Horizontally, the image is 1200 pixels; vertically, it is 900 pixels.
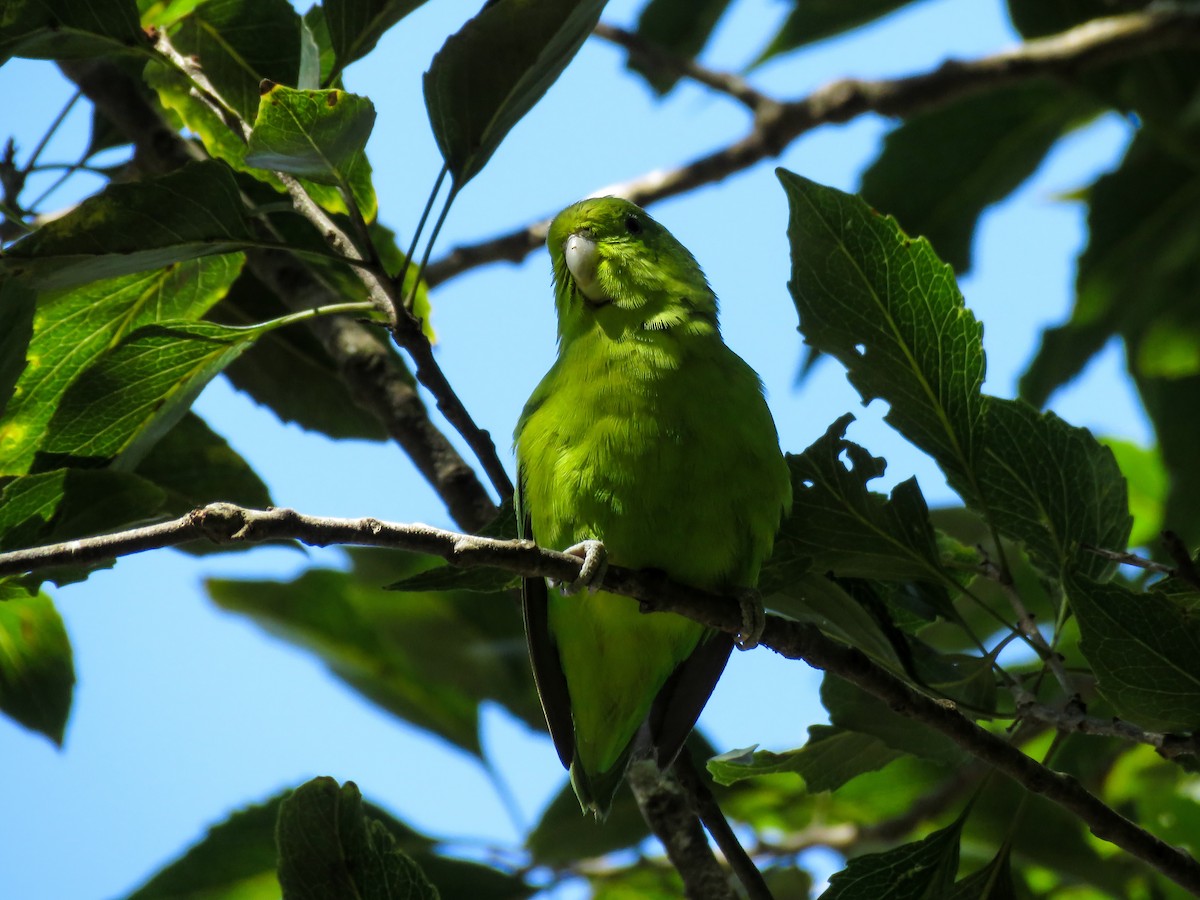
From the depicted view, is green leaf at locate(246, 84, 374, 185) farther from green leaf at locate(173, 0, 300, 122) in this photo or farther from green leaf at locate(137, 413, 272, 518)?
green leaf at locate(137, 413, 272, 518)

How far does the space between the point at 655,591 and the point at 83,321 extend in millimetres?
1430

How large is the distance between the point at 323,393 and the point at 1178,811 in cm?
246

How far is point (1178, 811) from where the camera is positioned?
3162 mm

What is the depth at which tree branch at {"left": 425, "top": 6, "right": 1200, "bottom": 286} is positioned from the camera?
4391 mm

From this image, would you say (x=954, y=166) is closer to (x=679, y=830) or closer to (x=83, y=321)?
(x=679, y=830)

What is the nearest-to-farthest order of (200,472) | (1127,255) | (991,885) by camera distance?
1. (991,885)
2. (200,472)
3. (1127,255)

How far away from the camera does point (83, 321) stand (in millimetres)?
2707

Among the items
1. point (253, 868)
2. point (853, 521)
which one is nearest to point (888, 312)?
point (853, 521)

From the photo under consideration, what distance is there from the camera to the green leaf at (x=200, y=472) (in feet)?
9.34

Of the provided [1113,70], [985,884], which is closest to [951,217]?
[1113,70]

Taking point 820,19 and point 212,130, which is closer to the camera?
point 212,130

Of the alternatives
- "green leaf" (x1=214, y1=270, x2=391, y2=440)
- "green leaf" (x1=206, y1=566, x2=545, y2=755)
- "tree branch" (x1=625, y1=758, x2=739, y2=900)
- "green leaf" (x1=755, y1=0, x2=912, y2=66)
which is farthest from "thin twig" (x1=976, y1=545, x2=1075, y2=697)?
"green leaf" (x1=755, y1=0, x2=912, y2=66)

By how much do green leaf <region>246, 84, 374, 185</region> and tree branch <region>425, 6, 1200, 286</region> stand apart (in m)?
2.21

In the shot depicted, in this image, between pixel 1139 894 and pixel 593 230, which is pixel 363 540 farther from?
pixel 1139 894
